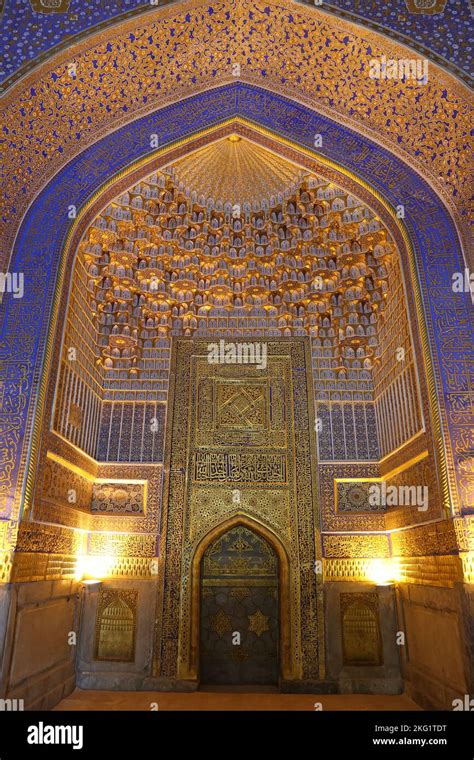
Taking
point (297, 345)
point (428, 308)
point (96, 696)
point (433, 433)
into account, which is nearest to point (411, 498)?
point (433, 433)

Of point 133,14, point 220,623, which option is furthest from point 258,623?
point 133,14

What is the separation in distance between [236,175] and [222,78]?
1.28 m

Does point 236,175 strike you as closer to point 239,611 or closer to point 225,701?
point 239,611

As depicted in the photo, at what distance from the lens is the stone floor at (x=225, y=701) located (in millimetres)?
5836

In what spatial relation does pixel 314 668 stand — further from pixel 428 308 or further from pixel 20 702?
pixel 428 308

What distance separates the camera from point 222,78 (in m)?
6.79

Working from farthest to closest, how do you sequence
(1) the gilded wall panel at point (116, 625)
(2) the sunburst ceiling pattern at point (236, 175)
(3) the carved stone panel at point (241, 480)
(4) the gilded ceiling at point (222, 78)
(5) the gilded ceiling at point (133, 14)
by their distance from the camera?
1. (2) the sunburst ceiling pattern at point (236, 175)
2. (3) the carved stone panel at point (241, 480)
3. (1) the gilded wall panel at point (116, 625)
4. (4) the gilded ceiling at point (222, 78)
5. (5) the gilded ceiling at point (133, 14)

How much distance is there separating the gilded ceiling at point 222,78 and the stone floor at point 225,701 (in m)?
5.63

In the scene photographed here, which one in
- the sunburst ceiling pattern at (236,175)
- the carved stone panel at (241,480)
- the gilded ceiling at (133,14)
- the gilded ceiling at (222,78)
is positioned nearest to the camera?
the gilded ceiling at (133,14)

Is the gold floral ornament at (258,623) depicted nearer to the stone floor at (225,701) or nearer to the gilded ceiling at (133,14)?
the stone floor at (225,701)

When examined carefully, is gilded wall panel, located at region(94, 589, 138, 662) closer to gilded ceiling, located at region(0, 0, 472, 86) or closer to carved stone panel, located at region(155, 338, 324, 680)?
carved stone panel, located at region(155, 338, 324, 680)

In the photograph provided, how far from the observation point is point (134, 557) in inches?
287

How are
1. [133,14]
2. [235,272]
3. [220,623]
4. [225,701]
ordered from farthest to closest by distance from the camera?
1. [235,272]
2. [220,623]
3. [225,701]
4. [133,14]

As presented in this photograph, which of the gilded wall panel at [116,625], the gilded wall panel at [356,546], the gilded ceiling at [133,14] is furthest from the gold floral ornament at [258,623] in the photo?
the gilded ceiling at [133,14]
